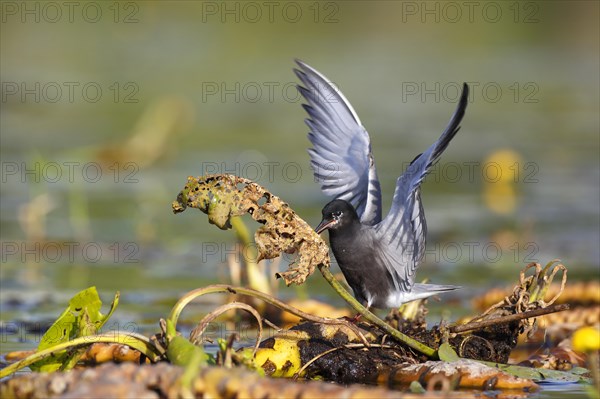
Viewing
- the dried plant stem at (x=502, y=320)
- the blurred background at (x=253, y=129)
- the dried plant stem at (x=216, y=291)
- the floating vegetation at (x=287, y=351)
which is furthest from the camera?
the blurred background at (x=253, y=129)

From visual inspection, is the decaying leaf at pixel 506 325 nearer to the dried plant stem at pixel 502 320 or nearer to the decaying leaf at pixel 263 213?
the dried plant stem at pixel 502 320

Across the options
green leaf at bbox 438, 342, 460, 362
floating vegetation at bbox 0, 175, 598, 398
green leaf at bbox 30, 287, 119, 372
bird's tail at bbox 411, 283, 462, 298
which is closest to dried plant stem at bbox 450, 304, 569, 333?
floating vegetation at bbox 0, 175, 598, 398

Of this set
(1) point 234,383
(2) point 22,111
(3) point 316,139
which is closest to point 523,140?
(2) point 22,111

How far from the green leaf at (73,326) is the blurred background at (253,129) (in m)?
1.25

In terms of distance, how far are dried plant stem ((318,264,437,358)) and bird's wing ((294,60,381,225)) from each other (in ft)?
3.50

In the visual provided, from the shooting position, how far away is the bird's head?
522 centimetres

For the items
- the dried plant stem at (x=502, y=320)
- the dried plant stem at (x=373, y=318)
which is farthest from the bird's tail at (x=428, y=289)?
the dried plant stem at (x=373, y=318)

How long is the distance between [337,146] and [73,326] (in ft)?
6.37

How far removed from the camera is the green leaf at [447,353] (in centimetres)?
452

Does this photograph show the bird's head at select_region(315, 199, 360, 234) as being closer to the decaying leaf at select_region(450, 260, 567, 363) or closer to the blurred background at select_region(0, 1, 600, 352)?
the decaying leaf at select_region(450, 260, 567, 363)

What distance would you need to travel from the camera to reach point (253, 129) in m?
14.7

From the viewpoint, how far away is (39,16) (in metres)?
22.4

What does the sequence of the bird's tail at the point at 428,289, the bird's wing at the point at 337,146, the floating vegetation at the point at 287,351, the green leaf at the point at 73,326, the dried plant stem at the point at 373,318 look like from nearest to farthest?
the floating vegetation at the point at 287,351 → the green leaf at the point at 73,326 → the dried plant stem at the point at 373,318 → the bird's tail at the point at 428,289 → the bird's wing at the point at 337,146

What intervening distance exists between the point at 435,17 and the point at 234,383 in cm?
2221
